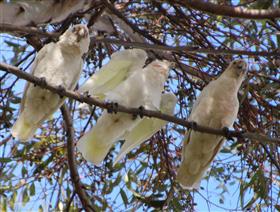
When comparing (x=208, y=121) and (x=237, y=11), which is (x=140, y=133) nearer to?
(x=208, y=121)

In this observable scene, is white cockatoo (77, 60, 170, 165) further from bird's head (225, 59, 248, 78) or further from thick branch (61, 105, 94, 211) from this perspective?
bird's head (225, 59, 248, 78)

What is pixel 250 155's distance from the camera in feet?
11.5

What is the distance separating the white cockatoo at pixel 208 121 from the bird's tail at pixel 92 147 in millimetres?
479

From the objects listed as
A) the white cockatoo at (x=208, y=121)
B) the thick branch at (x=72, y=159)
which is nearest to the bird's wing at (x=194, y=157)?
the white cockatoo at (x=208, y=121)

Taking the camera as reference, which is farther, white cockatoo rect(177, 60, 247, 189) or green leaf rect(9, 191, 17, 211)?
green leaf rect(9, 191, 17, 211)

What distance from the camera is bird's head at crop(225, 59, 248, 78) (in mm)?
3039

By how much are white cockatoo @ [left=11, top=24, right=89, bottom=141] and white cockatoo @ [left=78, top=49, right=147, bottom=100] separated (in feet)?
0.62

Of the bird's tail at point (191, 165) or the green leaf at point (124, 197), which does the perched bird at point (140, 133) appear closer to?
the bird's tail at point (191, 165)

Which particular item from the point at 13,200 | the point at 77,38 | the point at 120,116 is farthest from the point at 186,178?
the point at 13,200

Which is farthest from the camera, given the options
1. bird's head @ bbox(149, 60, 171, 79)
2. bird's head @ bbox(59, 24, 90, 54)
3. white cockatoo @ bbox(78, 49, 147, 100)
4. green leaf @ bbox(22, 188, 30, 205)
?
green leaf @ bbox(22, 188, 30, 205)

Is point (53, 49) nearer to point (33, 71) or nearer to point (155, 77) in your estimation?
point (33, 71)

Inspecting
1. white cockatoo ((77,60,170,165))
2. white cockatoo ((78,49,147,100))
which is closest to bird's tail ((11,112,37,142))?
white cockatoo ((77,60,170,165))

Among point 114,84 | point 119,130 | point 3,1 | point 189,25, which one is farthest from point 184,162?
point 3,1

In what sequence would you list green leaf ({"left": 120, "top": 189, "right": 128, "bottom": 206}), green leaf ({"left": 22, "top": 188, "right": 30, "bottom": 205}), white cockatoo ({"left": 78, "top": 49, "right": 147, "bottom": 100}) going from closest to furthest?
1. white cockatoo ({"left": 78, "top": 49, "right": 147, "bottom": 100})
2. green leaf ({"left": 120, "top": 189, "right": 128, "bottom": 206})
3. green leaf ({"left": 22, "top": 188, "right": 30, "bottom": 205})
